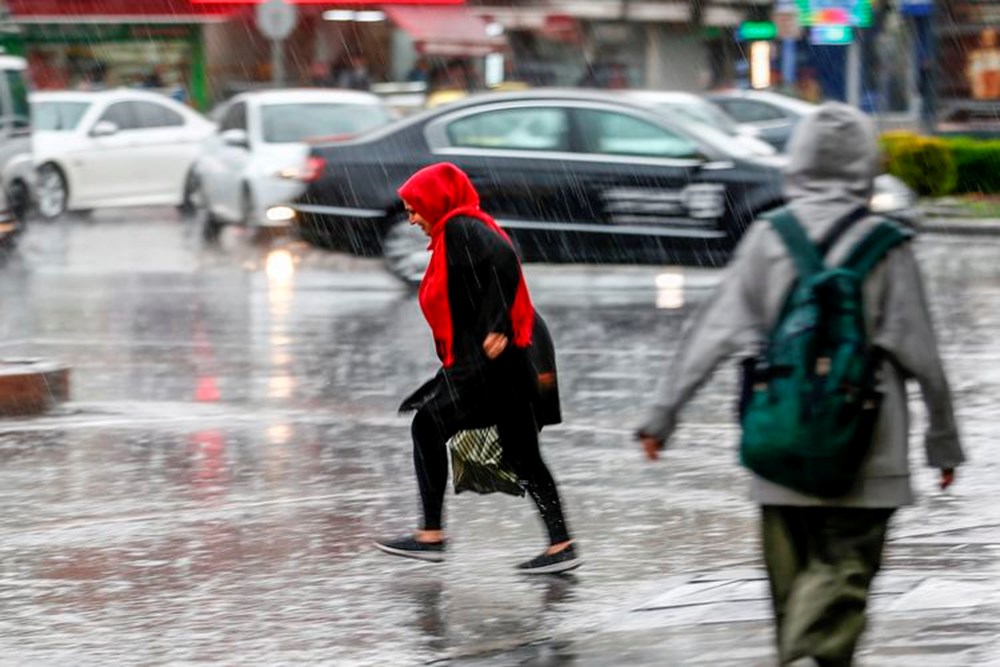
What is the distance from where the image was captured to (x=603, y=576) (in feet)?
23.8

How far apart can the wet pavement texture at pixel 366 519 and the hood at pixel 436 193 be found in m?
1.25

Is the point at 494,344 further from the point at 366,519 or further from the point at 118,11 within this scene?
the point at 118,11

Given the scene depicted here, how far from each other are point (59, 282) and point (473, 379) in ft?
38.6

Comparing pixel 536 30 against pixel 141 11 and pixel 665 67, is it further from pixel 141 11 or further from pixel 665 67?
pixel 141 11

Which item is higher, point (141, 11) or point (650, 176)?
point (141, 11)

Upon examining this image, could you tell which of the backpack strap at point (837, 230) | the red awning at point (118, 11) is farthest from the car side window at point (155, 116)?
the backpack strap at point (837, 230)

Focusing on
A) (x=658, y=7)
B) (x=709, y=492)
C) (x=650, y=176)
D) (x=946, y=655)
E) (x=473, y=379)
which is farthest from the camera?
(x=658, y=7)

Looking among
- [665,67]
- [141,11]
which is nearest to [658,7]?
[665,67]

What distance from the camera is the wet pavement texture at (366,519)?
6.37 m

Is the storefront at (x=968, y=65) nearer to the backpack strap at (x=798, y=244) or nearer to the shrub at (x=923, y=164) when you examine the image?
the shrub at (x=923, y=164)

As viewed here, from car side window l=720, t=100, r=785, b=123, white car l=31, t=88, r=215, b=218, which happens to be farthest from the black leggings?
car side window l=720, t=100, r=785, b=123

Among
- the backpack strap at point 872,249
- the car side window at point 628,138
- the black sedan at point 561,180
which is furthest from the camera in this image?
the car side window at point 628,138

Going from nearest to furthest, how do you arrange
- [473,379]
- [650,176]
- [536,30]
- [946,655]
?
[946,655] < [473,379] < [650,176] < [536,30]

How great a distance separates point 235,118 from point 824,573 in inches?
731
